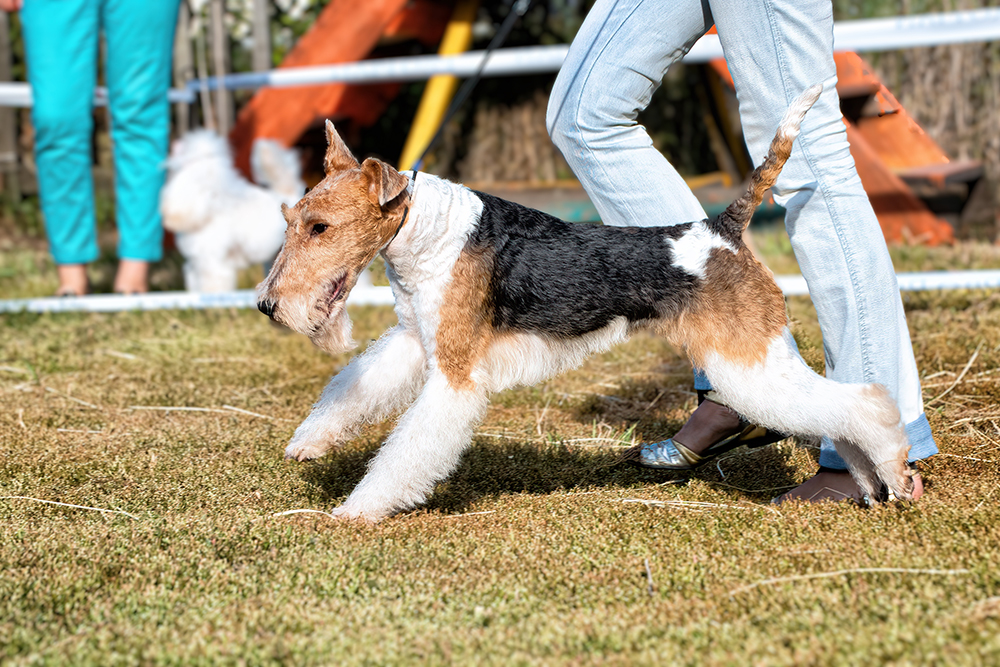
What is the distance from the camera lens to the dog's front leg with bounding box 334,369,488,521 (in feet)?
7.77

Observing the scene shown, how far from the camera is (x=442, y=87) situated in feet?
22.9

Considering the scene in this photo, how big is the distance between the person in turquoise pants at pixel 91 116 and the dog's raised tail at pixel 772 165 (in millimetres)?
3835

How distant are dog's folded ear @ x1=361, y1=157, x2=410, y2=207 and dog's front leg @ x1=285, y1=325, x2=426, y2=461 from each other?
A: 476 mm

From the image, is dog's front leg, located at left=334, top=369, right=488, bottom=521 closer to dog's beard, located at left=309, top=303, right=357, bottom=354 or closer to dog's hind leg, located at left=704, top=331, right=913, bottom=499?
dog's beard, located at left=309, top=303, right=357, bottom=354

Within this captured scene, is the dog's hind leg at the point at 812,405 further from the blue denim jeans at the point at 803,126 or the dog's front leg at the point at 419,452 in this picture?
the dog's front leg at the point at 419,452

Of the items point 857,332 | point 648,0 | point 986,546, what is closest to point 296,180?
point 648,0

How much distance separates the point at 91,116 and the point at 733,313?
162 inches

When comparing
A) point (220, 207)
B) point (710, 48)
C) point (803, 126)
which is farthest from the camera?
point (220, 207)

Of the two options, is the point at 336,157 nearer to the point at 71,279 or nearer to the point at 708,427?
the point at 708,427

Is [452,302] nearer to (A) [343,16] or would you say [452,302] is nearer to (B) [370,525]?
(B) [370,525]

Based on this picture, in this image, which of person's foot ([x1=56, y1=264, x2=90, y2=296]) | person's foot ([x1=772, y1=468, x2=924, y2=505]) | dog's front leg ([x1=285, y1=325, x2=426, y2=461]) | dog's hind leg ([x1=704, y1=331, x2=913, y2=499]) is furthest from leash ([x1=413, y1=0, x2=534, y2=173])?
person's foot ([x1=56, y1=264, x2=90, y2=296])

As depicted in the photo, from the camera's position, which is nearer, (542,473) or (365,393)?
(365,393)

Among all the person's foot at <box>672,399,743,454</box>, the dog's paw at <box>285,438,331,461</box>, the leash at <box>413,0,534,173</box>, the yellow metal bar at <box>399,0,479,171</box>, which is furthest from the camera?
the yellow metal bar at <box>399,0,479,171</box>

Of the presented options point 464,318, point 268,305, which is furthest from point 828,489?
point 268,305
